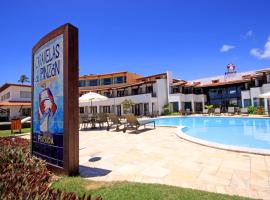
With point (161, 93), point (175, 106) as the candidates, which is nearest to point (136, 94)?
point (161, 93)

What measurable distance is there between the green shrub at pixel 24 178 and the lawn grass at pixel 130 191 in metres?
0.47

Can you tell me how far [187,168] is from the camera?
5.04 meters

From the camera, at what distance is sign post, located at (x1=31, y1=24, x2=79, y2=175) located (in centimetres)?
466

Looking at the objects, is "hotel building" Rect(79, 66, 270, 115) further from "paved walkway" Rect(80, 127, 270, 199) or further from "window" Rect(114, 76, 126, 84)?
"paved walkway" Rect(80, 127, 270, 199)

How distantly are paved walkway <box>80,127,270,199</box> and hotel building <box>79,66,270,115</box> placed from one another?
2474cm

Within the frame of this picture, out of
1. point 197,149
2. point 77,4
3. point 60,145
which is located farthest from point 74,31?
point 77,4

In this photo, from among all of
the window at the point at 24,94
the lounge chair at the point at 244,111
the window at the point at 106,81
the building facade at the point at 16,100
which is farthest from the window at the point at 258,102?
the window at the point at 24,94

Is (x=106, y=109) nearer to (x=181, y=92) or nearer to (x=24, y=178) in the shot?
(x=181, y=92)

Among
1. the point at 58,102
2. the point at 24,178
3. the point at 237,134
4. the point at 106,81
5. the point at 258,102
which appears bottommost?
the point at 237,134

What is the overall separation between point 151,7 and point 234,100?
29299mm

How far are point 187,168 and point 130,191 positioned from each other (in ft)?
6.66

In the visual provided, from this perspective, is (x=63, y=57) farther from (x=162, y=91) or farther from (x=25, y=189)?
(x=162, y=91)

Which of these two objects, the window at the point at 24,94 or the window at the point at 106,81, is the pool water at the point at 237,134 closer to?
the window at the point at 106,81

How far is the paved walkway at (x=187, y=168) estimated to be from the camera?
3.97 meters
